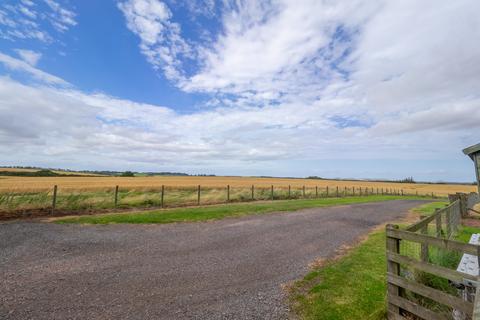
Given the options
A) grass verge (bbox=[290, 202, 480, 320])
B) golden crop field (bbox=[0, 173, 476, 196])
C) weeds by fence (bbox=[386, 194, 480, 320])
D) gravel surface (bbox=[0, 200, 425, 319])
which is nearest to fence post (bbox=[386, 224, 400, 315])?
weeds by fence (bbox=[386, 194, 480, 320])

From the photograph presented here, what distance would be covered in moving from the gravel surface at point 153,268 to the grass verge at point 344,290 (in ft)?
1.30

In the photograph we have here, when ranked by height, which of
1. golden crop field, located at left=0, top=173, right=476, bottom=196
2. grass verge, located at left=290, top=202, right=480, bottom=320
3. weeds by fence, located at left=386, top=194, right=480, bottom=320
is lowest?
grass verge, located at left=290, top=202, right=480, bottom=320

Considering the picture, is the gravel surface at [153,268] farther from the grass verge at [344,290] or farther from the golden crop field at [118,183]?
the golden crop field at [118,183]

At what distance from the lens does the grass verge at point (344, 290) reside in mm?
4613

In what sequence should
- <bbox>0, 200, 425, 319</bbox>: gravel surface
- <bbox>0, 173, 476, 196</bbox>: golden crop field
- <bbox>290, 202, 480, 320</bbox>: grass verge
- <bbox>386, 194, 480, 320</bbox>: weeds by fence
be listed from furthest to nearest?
<bbox>0, 173, 476, 196</bbox>: golden crop field, <bbox>0, 200, 425, 319</bbox>: gravel surface, <bbox>290, 202, 480, 320</bbox>: grass verge, <bbox>386, 194, 480, 320</bbox>: weeds by fence

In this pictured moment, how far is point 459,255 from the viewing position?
601 centimetres

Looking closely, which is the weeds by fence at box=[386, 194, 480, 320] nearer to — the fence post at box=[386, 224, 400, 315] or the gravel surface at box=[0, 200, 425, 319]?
the fence post at box=[386, 224, 400, 315]

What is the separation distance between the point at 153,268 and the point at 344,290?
4.67 meters

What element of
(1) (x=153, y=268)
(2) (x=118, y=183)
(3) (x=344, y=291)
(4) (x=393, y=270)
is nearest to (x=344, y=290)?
(3) (x=344, y=291)

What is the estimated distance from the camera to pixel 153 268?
269 inches

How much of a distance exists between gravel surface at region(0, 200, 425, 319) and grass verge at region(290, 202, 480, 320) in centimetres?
40

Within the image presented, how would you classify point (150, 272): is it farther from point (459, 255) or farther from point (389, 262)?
point (459, 255)

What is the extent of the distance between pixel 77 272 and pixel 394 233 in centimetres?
713

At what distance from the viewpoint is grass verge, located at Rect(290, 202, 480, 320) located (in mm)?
4613
